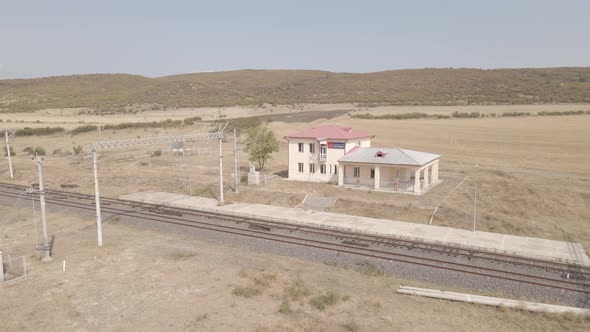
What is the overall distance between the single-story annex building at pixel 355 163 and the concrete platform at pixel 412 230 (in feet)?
23.4

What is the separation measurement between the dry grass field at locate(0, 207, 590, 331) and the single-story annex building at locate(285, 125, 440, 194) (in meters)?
15.6

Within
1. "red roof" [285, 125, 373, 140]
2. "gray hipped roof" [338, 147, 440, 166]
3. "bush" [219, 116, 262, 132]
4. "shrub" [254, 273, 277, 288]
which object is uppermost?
"red roof" [285, 125, 373, 140]

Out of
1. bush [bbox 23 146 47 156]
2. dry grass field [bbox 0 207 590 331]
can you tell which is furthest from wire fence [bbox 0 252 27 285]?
bush [bbox 23 146 47 156]

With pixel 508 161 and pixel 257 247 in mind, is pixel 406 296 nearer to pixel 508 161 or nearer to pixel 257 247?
pixel 257 247

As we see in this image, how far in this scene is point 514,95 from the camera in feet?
379

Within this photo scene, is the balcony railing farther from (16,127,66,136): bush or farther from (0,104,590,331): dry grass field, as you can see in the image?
(16,127,66,136): bush

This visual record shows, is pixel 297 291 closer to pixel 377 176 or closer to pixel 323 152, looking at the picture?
pixel 377 176

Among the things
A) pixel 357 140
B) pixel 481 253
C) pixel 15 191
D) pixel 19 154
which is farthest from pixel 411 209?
pixel 19 154

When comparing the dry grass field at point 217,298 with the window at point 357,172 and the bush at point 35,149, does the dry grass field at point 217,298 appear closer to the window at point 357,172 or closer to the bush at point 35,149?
the window at point 357,172

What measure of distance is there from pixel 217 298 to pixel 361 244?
28.8 feet

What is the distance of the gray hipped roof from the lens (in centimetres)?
3422

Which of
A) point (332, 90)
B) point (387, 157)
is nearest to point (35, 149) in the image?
point (387, 157)

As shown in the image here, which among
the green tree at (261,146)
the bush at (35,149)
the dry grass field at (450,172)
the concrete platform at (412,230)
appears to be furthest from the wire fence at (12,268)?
the bush at (35,149)

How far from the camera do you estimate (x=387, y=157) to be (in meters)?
35.4
